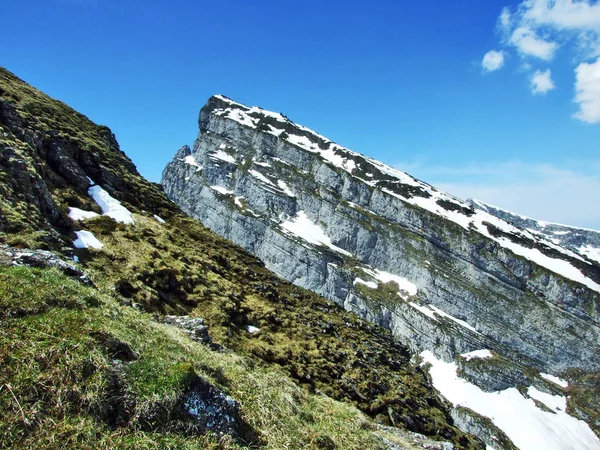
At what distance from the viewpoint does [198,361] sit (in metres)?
12.4

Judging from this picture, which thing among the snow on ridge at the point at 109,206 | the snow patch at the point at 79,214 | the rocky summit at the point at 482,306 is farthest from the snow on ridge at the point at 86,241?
the rocky summit at the point at 482,306

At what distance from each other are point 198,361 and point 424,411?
82.6 ft

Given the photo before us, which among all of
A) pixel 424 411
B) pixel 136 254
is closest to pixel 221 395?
pixel 136 254

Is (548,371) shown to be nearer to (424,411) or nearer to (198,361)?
(424,411)

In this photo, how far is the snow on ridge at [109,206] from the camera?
106 feet

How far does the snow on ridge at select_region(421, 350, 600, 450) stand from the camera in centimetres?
12850

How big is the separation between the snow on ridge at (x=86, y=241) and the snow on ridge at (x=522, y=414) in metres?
150

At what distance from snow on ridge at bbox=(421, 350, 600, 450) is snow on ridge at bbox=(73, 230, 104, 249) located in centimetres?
15026

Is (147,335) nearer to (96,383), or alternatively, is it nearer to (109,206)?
(96,383)

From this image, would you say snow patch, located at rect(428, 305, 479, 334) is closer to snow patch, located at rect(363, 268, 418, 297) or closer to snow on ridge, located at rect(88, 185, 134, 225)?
snow patch, located at rect(363, 268, 418, 297)

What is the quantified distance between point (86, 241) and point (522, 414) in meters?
163

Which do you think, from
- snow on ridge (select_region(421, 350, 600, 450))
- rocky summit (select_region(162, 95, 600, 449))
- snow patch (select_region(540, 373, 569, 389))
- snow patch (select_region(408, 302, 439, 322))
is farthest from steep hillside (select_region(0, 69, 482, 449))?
snow patch (select_region(540, 373, 569, 389))

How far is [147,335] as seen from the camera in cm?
1257

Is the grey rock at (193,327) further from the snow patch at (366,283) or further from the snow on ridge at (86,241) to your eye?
the snow patch at (366,283)
